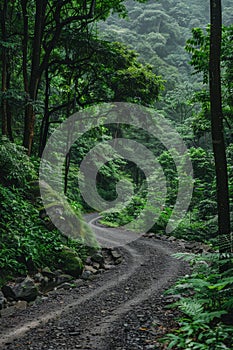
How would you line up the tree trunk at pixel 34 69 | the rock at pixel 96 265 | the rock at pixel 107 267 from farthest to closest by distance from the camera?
the tree trunk at pixel 34 69
the rock at pixel 107 267
the rock at pixel 96 265

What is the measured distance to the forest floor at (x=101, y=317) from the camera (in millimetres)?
4570

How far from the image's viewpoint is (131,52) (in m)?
14.9

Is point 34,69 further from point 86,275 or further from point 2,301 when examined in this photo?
point 2,301

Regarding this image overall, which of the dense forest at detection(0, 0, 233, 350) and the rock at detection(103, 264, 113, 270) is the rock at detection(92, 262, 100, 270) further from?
the dense forest at detection(0, 0, 233, 350)

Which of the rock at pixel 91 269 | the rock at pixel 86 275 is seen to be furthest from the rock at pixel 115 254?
the rock at pixel 86 275

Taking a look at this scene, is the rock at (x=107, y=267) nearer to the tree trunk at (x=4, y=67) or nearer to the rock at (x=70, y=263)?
the rock at (x=70, y=263)

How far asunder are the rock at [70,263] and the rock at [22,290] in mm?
1497

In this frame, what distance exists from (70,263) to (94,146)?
16.5m

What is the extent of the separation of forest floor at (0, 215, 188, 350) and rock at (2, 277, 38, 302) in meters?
0.24

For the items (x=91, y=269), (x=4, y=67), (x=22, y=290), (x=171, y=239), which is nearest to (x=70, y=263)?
(x=91, y=269)

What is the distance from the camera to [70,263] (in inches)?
319

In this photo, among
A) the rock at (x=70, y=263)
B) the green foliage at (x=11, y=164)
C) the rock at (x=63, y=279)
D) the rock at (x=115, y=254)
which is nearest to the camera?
the rock at (x=63, y=279)

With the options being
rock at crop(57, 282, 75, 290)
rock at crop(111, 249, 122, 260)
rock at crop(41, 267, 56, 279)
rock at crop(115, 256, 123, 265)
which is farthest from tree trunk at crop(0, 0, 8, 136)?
rock at crop(57, 282, 75, 290)

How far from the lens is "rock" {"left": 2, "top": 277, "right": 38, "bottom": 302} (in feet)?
20.3
